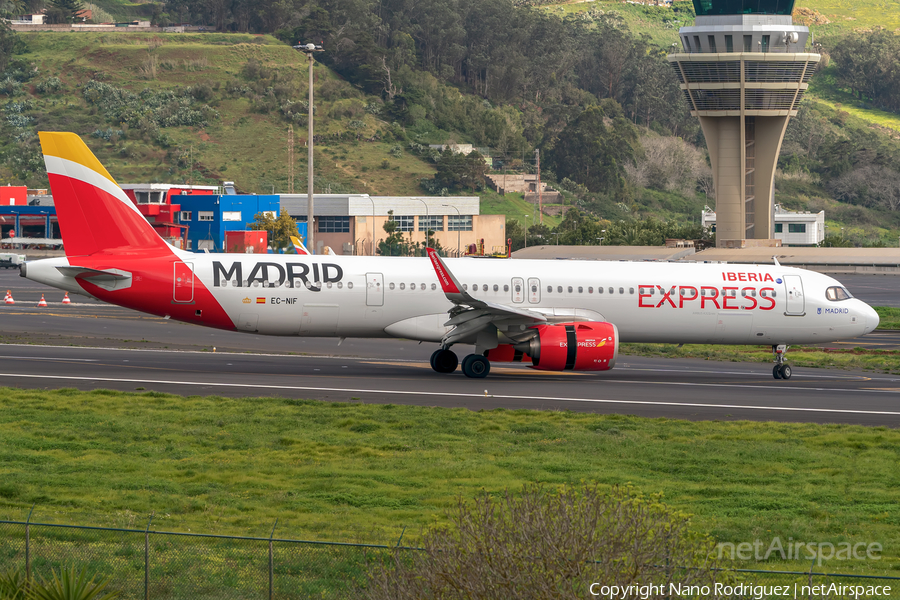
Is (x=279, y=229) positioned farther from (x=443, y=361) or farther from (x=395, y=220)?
(x=443, y=361)

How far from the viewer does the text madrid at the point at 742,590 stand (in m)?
9.30

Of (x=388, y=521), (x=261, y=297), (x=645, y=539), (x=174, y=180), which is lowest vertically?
(x=388, y=521)

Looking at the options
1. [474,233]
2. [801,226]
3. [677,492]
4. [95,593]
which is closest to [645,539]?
[95,593]

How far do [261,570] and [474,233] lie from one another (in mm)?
122263

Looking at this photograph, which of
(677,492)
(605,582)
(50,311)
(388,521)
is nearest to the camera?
(605,582)

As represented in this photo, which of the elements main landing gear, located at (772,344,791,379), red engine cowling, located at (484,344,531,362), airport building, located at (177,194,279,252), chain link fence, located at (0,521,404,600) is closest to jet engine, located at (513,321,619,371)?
red engine cowling, located at (484,344,531,362)

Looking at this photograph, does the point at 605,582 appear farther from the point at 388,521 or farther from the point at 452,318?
the point at 452,318

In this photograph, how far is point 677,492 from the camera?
18188mm

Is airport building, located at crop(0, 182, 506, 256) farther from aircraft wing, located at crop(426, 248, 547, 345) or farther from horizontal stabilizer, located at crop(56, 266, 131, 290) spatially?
horizontal stabilizer, located at crop(56, 266, 131, 290)

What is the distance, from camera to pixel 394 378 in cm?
3216

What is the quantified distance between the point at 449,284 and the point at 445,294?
0.46 m

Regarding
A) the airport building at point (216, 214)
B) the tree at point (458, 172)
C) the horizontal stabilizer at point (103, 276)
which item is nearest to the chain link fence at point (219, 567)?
the horizontal stabilizer at point (103, 276)

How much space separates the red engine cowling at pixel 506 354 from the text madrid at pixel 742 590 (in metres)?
20.2

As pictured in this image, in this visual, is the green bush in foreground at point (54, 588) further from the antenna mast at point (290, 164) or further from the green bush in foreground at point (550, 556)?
the antenna mast at point (290, 164)
